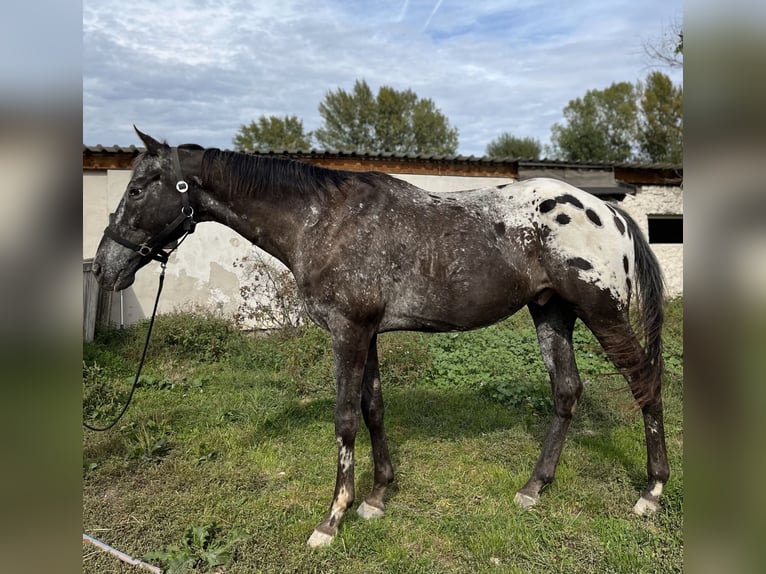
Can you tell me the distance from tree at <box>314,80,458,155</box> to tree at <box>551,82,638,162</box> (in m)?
7.66

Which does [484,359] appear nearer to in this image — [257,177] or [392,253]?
[392,253]

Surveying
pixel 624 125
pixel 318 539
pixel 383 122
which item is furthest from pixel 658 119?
pixel 318 539

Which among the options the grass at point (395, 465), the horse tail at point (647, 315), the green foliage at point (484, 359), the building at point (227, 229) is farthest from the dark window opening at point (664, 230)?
the horse tail at point (647, 315)

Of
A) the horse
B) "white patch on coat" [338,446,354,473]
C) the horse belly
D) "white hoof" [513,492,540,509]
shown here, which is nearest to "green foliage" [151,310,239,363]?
the horse

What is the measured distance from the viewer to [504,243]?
3.17 meters

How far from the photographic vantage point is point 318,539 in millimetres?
2881

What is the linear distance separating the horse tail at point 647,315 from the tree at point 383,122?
31.5 m

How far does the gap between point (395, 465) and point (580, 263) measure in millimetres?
2100
